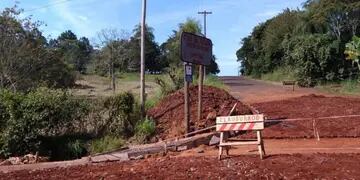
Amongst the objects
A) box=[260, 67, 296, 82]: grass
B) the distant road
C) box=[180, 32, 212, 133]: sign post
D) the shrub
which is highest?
box=[180, 32, 212, 133]: sign post

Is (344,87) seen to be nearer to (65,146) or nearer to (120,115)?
(120,115)

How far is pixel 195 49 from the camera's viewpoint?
1716 centimetres

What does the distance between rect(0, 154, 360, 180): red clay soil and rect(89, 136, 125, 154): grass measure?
466 centimetres

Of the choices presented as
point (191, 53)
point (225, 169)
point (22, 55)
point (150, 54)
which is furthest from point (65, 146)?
point (150, 54)

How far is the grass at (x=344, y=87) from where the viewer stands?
42.2m

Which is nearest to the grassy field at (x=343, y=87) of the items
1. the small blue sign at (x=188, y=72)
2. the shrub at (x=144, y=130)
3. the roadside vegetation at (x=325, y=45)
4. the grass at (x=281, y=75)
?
the roadside vegetation at (x=325, y=45)

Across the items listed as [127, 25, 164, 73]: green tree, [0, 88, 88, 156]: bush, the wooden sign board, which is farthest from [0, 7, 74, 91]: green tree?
[127, 25, 164, 73]: green tree

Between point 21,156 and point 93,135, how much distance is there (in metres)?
2.79

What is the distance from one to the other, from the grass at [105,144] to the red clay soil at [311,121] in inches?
188

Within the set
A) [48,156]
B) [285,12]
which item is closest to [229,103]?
[48,156]

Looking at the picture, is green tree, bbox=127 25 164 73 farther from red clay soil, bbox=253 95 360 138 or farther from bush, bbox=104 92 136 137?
bush, bbox=104 92 136 137

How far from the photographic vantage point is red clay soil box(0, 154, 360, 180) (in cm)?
1021

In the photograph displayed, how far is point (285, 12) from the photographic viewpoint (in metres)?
76.6

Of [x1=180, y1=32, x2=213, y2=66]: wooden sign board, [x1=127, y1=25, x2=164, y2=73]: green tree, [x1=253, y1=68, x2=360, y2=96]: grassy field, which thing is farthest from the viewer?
[x1=127, y1=25, x2=164, y2=73]: green tree
